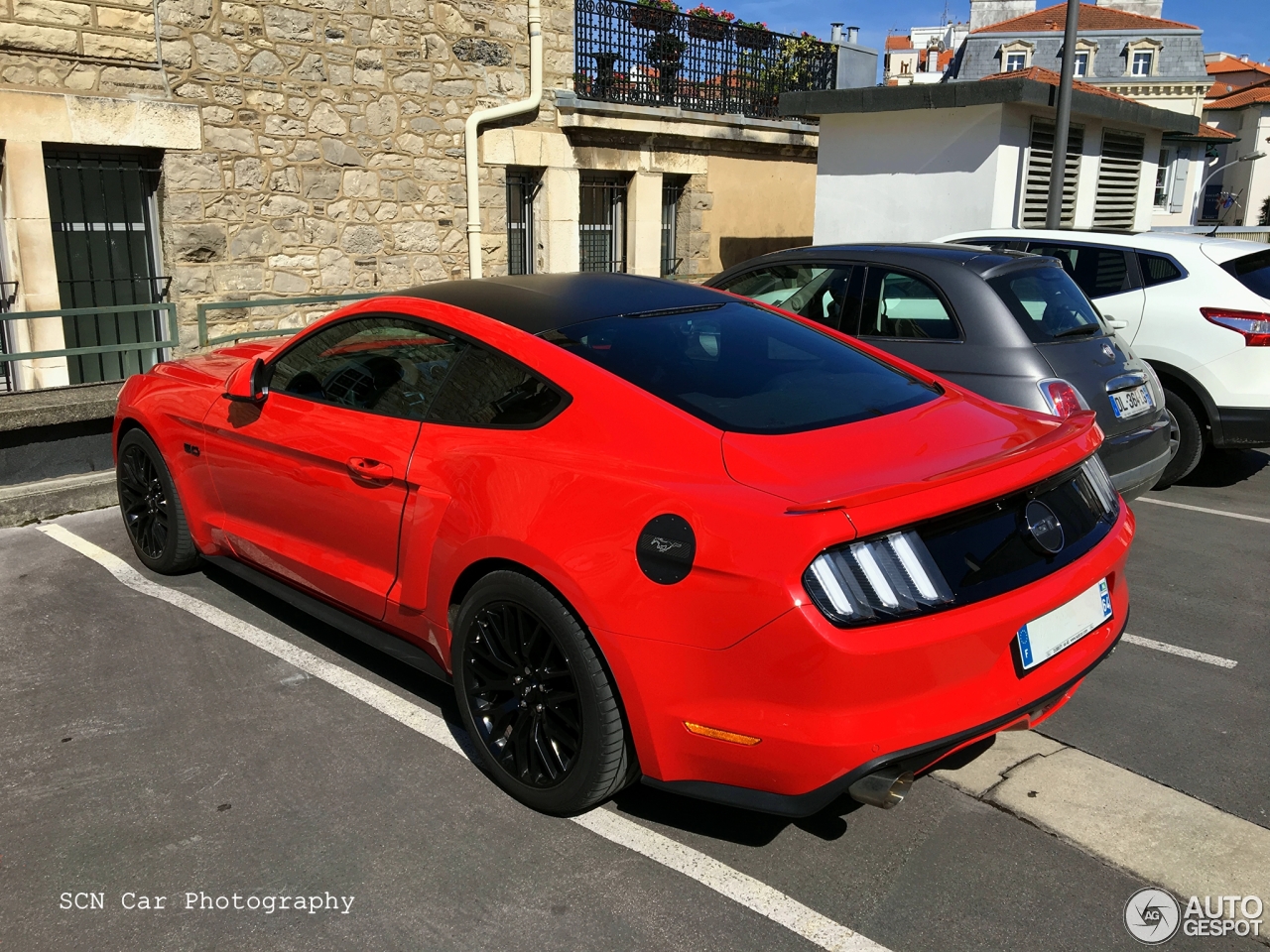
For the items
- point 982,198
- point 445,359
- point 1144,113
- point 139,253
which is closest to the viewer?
point 445,359

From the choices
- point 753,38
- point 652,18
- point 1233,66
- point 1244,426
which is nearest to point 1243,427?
point 1244,426

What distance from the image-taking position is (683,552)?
2641 mm

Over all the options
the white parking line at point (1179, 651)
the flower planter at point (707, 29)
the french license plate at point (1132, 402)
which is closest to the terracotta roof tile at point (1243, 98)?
the flower planter at point (707, 29)

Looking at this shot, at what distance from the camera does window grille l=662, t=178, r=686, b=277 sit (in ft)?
46.6

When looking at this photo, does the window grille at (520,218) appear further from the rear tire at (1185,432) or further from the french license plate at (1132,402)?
the french license plate at (1132,402)

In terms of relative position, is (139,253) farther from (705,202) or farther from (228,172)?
(705,202)

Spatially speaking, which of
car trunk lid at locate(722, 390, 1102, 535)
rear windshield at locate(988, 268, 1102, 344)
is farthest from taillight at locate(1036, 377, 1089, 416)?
car trunk lid at locate(722, 390, 1102, 535)

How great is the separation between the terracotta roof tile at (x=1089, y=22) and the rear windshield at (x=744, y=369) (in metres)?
76.9

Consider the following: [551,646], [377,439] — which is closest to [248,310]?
[377,439]

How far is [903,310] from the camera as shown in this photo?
18.8 feet

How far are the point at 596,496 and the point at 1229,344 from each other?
5528 millimetres

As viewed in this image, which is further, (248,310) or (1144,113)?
(1144,113)

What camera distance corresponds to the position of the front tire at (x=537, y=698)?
289 cm

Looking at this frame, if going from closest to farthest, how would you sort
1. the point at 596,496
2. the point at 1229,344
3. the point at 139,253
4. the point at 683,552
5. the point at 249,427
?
the point at 683,552, the point at 596,496, the point at 249,427, the point at 1229,344, the point at 139,253
